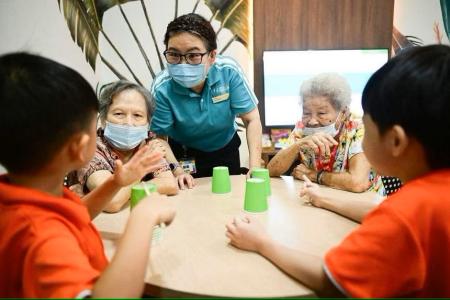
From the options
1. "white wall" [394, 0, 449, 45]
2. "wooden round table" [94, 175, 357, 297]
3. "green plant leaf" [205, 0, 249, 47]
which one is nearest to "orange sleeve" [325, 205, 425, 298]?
"wooden round table" [94, 175, 357, 297]

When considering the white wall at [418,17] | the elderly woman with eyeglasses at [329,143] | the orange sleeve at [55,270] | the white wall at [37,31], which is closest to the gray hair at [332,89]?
the elderly woman with eyeglasses at [329,143]

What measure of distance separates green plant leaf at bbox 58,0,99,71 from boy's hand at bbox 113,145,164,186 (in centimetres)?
199

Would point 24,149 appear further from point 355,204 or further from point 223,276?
point 355,204

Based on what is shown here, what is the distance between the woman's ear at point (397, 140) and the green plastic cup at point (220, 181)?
2.82ft

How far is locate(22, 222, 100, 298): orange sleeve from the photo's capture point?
645 mm

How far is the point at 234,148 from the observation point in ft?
7.72

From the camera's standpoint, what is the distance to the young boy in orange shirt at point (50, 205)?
2.18ft

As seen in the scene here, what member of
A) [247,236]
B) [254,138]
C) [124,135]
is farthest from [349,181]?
[124,135]

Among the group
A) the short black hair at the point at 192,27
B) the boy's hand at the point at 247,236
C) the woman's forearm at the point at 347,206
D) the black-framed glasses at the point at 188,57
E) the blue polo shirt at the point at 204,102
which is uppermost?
the short black hair at the point at 192,27

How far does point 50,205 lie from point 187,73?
1.28 m

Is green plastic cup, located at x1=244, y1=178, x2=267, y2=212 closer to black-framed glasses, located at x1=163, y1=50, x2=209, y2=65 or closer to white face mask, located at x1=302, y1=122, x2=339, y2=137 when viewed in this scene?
white face mask, located at x1=302, y1=122, x2=339, y2=137

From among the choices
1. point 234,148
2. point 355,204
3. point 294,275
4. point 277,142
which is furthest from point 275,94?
point 294,275

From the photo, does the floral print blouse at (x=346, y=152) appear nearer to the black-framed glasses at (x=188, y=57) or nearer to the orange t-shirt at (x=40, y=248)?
the black-framed glasses at (x=188, y=57)

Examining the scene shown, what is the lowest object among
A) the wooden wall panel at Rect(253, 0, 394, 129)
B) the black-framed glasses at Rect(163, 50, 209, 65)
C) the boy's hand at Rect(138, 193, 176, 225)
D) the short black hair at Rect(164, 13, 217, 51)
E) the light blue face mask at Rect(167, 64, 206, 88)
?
the boy's hand at Rect(138, 193, 176, 225)
